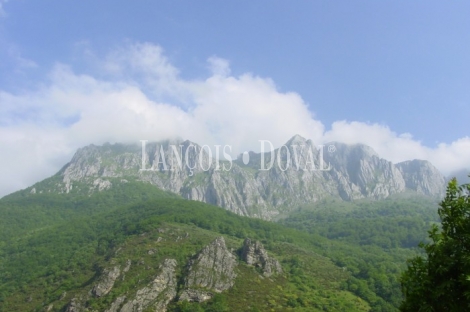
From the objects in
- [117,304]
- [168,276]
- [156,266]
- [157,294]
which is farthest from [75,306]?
[156,266]

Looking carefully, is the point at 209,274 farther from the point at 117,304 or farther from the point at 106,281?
the point at 106,281

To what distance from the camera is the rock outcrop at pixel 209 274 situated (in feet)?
311

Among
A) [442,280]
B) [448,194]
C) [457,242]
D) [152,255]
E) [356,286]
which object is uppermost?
[448,194]

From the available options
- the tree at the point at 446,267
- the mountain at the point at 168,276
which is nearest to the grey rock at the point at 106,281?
the mountain at the point at 168,276

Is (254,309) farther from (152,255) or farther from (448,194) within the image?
(448,194)

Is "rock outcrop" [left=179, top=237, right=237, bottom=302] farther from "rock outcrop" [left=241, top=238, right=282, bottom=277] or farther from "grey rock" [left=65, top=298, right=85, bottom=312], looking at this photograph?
"grey rock" [left=65, top=298, right=85, bottom=312]

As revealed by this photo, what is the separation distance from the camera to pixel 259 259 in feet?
Result: 402

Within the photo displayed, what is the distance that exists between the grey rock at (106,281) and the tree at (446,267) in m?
97.7

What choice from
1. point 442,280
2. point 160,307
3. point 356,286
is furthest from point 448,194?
point 356,286

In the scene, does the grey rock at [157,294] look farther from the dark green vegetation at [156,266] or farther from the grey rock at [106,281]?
the grey rock at [106,281]

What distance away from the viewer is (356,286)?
4483 inches

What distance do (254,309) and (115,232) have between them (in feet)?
345

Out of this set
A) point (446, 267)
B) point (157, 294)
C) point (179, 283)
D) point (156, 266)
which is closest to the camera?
point (446, 267)

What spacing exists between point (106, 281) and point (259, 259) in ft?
166
